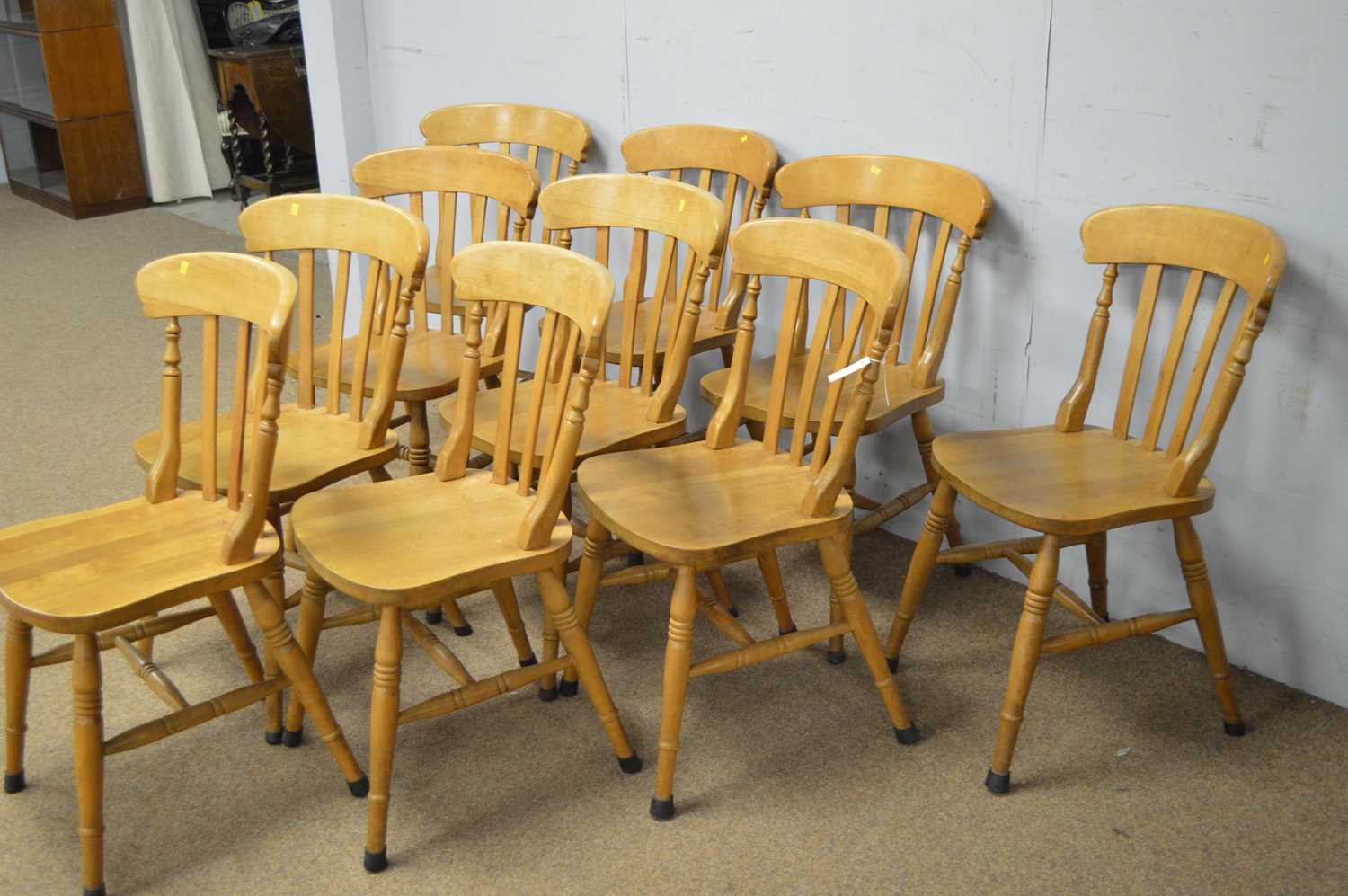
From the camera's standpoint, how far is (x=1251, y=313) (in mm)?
2232

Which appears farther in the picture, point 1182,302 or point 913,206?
point 913,206

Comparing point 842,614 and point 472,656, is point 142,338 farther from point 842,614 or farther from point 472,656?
point 842,614

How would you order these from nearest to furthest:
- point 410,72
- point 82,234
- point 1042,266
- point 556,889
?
point 556,889, point 1042,266, point 410,72, point 82,234

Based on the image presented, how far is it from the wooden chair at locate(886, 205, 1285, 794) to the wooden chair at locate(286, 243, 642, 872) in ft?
2.42

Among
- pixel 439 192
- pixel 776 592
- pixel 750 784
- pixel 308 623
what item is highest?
pixel 439 192

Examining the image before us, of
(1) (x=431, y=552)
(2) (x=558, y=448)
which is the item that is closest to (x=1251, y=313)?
(2) (x=558, y=448)

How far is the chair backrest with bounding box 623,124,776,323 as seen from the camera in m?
3.17

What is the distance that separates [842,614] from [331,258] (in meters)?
3.12

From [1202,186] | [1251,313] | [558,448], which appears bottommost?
[558,448]

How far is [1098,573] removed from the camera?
2.76 meters

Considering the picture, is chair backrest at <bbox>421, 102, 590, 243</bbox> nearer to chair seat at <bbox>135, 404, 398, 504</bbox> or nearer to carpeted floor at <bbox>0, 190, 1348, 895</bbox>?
chair seat at <bbox>135, 404, 398, 504</bbox>

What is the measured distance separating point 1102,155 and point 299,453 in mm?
1703

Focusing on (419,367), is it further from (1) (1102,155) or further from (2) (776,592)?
(1) (1102,155)

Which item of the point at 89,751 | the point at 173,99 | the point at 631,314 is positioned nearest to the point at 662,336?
the point at 631,314
